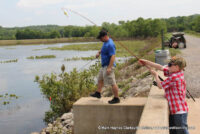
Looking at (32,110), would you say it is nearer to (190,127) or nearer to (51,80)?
(51,80)

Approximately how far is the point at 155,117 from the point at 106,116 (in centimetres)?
180

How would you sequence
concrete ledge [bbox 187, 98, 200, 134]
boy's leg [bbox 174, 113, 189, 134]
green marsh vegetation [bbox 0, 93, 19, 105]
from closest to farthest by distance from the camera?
1. boy's leg [bbox 174, 113, 189, 134]
2. concrete ledge [bbox 187, 98, 200, 134]
3. green marsh vegetation [bbox 0, 93, 19, 105]

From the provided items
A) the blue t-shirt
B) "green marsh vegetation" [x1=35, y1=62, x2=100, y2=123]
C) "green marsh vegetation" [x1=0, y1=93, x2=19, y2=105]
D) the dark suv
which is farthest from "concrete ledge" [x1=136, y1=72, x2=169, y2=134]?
"green marsh vegetation" [x1=0, y1=93, x2=19, y2=105]

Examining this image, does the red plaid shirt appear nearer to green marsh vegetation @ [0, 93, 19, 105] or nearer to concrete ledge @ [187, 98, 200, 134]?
concrete ledge @ [187, 98, 200, 134]

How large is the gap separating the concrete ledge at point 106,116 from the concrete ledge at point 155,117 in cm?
55

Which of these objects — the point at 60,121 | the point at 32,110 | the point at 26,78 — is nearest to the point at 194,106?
the point at 60,121

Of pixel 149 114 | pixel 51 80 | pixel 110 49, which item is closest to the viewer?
pixel 149 114

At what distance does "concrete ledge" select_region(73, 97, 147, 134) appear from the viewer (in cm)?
543

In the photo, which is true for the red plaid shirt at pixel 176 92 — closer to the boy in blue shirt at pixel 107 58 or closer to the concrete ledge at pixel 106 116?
the concrete ledge at pixel 106 116

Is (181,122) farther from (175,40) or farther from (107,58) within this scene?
(175,40)

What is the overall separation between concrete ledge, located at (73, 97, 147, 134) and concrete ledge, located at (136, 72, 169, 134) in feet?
1.82

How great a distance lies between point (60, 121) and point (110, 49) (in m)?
4.71

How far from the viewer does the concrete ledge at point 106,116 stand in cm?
543

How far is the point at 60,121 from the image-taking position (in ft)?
30.5
